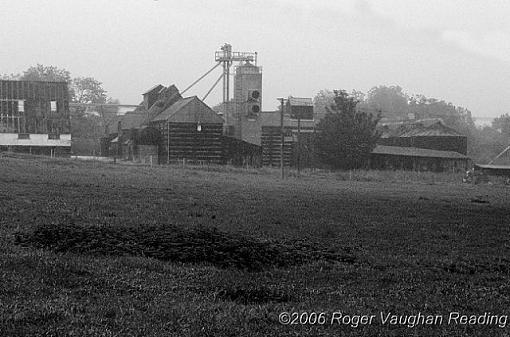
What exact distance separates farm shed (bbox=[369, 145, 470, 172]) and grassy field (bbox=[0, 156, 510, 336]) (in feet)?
213

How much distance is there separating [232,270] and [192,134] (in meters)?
67.9

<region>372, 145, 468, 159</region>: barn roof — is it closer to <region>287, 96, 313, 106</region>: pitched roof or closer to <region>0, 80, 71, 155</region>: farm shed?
<region>287, 96, 313, 106</region>: pitched roof

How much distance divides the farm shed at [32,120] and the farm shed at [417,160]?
36.5 meters

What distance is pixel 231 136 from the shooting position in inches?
3319

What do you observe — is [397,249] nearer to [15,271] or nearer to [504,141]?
[15,271]

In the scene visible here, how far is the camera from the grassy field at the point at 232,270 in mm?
7871

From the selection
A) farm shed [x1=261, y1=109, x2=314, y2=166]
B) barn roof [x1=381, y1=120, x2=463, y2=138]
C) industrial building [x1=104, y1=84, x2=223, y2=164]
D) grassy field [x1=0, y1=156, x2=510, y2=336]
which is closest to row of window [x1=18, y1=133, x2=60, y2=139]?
industrial building [x1=104, y1=84, x2=223, y2=164]

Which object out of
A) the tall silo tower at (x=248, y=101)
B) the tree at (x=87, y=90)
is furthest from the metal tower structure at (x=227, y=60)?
the tree at (x=87, y=90)

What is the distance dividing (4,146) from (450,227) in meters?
66.8

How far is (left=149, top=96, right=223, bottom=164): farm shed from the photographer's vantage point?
78438 mm

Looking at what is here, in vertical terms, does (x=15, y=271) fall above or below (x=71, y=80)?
below

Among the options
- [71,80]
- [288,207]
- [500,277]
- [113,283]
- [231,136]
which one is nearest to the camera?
[113,283]

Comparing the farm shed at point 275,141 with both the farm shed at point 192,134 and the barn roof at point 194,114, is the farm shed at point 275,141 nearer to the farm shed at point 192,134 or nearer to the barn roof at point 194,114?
the farm shed at point 192,134

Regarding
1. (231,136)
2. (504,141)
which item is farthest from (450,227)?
(504,141)
